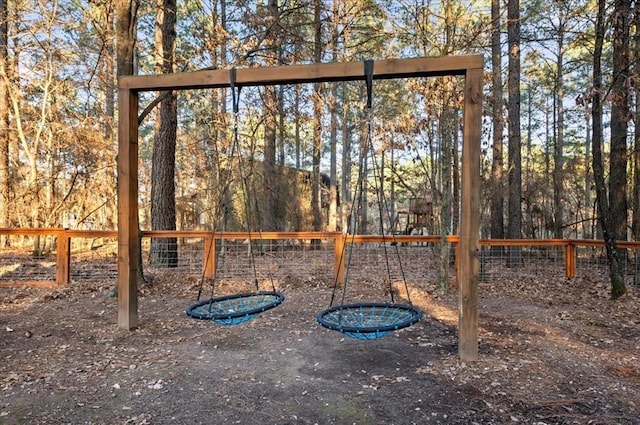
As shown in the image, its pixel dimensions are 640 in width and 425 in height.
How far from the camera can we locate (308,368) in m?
2.95

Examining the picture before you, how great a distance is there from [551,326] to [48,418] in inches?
159

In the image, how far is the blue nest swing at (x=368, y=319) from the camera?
2.42 m

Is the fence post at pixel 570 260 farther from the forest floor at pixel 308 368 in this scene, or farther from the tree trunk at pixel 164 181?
the tree trunk at pixel 164 181

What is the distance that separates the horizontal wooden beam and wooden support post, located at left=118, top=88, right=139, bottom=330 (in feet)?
0.68

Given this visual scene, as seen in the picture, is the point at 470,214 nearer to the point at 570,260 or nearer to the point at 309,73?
the point at 309,73

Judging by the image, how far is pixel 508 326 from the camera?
3.92 metres

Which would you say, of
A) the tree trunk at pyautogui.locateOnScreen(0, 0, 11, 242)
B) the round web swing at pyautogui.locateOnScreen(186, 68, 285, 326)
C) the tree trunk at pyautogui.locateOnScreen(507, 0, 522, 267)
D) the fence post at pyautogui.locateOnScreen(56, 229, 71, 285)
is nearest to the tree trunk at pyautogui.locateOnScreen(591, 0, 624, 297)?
the tree trunk at pyautogui.locateOnScreen(507, 0, 522, 267)

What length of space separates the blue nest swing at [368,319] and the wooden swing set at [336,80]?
0.50m

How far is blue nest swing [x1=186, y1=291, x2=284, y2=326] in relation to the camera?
104 inches

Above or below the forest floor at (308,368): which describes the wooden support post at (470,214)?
above

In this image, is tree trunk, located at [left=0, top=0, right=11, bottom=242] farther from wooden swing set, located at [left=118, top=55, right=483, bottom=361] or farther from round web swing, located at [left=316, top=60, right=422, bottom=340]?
round web swing, located at [left=316, top=60, right=422, bottom=340]

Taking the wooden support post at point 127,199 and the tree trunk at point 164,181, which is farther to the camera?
the tree trunk at point 164,181

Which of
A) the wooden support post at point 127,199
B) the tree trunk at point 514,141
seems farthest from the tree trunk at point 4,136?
the tree trunk at point 514,141

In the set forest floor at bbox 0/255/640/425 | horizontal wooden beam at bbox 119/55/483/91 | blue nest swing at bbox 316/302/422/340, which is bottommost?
forest floor at bbox 0/255/640/425
